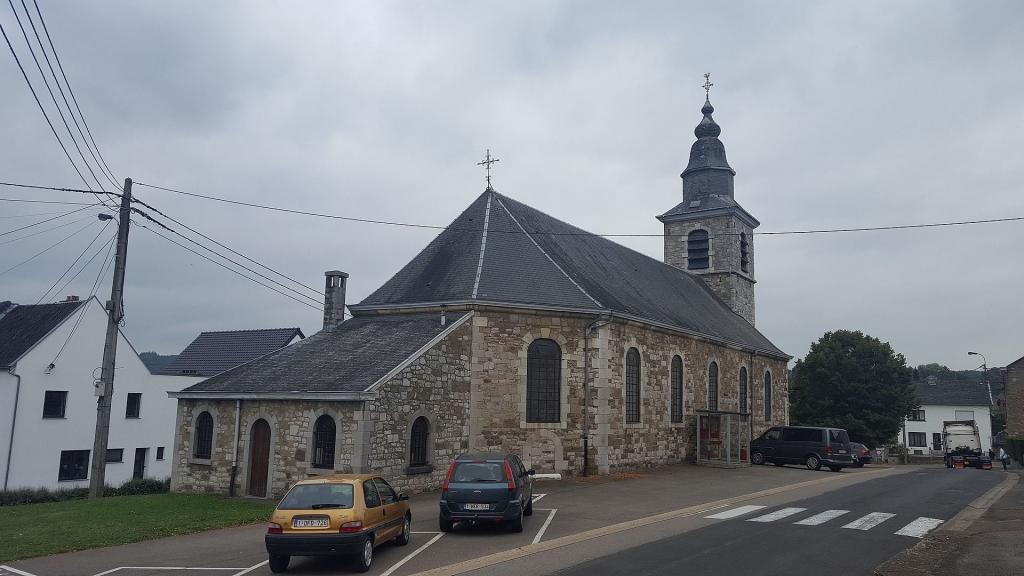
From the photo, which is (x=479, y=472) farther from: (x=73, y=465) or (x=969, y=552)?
(x=73, y=465)

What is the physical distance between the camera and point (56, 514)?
15.9 meters

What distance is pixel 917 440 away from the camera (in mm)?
67125

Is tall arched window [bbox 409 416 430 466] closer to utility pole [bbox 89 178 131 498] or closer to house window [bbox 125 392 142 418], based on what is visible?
utility pole [bbox 89 178 131 498]

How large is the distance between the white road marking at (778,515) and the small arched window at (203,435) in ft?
48.1

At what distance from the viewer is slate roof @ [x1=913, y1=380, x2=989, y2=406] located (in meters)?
66.1

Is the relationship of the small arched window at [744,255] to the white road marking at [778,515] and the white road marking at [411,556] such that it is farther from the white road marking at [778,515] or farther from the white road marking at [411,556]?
the white road marking at [411,556]

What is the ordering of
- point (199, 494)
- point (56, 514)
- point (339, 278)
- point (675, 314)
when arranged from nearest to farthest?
1. point (56, 514)
2. point (199, 494)
3. point (339, 278)
4. point (675, 314)

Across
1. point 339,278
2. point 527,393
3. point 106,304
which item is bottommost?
point 527,393

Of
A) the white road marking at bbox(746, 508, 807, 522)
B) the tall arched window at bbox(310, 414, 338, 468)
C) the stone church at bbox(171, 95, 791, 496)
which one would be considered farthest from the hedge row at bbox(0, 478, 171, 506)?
the white road marking at bbox(746, 508, 807, 522)

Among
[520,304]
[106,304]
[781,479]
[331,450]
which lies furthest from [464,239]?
[781,479]

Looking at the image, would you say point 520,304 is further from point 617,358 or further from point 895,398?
point 895,398

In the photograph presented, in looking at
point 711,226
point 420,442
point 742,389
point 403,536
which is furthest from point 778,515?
point 711,226

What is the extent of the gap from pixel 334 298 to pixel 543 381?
7982mm

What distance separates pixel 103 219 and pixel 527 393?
12.5 meters
